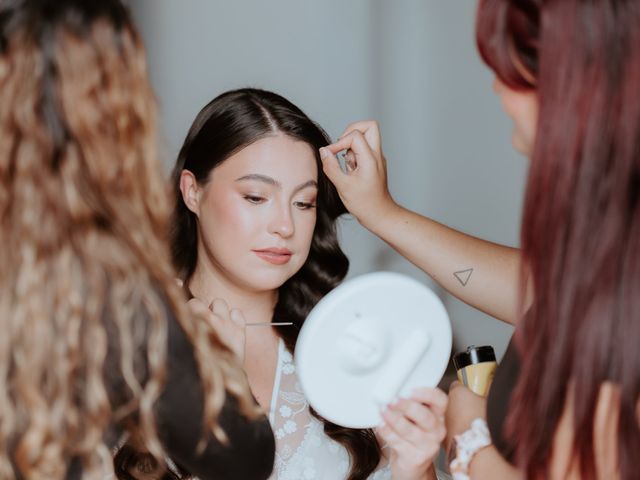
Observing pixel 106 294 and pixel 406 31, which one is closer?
pixel 106 294

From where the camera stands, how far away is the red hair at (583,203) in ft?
2.83

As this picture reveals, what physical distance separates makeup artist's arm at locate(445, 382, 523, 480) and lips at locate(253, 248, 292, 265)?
463 mm

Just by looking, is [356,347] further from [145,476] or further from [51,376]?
[145,476]

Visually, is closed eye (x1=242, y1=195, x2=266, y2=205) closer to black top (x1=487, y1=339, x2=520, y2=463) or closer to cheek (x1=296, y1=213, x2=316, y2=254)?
cheek (x1=296, y1=213, x2=316, y2=254)

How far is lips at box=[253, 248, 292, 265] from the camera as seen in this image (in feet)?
5.15

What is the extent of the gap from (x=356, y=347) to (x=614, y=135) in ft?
1.33

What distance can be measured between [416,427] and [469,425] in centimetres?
7

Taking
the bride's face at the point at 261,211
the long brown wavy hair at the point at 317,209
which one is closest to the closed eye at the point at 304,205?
the bride's face at the point at 261,211

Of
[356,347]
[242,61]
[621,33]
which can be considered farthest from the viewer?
[242,61]

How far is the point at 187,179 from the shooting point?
166 centimetres

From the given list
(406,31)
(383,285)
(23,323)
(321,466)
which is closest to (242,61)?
(406,31)

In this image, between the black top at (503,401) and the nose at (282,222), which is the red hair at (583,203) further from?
the nose at (282,222)

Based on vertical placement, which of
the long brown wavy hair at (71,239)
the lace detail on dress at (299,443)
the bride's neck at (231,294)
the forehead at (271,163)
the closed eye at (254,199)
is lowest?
the lace detail on dress at (299,443)

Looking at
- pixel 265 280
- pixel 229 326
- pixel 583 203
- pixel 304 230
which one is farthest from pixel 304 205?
pixel 583 203
